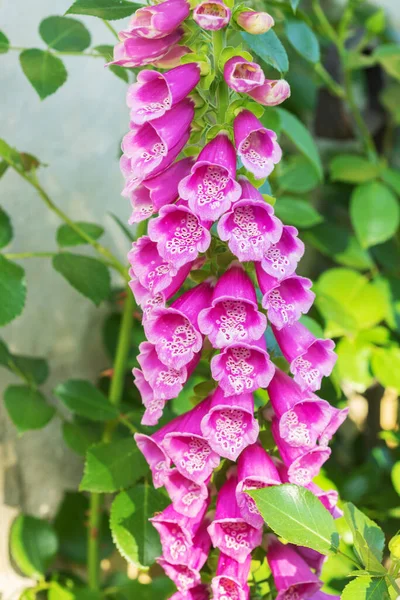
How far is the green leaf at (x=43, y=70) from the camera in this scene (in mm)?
798

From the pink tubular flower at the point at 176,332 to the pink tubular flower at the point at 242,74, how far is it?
0.19 m

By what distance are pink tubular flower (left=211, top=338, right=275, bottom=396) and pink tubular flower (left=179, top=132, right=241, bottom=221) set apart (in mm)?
114

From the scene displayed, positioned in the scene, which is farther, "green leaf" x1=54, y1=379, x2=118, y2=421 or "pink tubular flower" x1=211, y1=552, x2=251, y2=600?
"green leaf" x1=54, y1=379, x2=118, y2=421

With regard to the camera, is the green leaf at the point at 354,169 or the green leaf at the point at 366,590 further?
the green leaf at the point at 354,169

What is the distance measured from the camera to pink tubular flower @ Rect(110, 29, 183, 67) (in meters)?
0.58

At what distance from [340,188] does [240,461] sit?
100 centimetres

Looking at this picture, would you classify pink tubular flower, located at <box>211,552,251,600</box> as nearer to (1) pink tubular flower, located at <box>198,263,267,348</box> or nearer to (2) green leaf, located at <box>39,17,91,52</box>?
(1) pink tubular flower, located at <box>198,263,267,348</box>

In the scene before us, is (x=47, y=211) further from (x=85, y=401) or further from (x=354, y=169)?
(x=354, y=169)

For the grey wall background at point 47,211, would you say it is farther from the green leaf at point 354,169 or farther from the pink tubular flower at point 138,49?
the pink tubular flower at point 138,49

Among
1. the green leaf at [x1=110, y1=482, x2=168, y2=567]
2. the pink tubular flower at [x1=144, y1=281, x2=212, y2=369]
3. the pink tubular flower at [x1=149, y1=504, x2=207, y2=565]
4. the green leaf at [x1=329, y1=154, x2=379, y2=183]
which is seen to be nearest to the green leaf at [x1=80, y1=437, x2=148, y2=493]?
the green leaf at [x1=110, y1=482, x2=168, y2=567]

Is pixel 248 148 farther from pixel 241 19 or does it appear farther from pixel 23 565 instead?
pixel 23 565

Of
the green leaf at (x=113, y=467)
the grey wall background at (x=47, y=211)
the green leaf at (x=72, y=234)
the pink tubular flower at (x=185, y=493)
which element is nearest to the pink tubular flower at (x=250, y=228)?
the pink tubular flower at (x=185, y=493)

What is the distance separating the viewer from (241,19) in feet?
1.91

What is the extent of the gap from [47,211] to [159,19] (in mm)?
638
